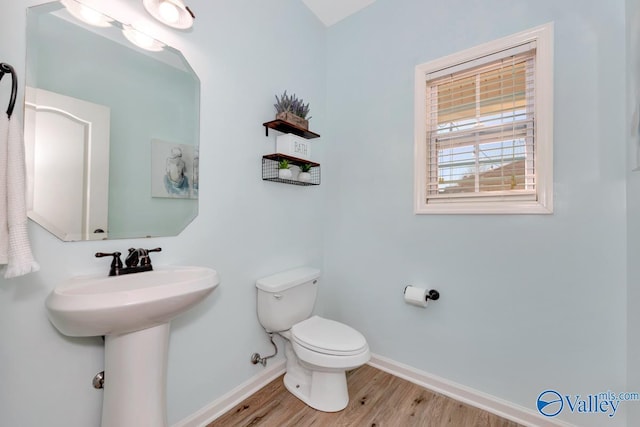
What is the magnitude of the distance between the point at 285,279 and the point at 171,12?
150 cm

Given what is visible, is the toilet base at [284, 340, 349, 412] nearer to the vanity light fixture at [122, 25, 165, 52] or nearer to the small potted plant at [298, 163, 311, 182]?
the small potted plant at [298, 163, 311, 182]

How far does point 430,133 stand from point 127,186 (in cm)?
179

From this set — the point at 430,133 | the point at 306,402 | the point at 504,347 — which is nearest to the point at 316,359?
the point at 306,402

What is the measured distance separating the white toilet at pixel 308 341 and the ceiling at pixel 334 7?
2.03 meters

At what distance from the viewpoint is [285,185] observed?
194 cm

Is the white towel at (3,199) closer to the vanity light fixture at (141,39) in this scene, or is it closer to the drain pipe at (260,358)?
the vanity light fixture at (141,39)

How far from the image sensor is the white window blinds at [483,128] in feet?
5.06

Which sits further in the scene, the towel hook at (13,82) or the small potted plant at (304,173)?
the small potted plant at (304,173)

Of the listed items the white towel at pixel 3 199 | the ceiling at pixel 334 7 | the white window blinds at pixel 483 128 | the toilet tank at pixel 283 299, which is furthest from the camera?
the ceiling at pixel 334 7

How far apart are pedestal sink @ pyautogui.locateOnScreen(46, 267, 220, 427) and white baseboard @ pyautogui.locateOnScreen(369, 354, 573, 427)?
1435 mm

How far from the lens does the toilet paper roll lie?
5.69ft

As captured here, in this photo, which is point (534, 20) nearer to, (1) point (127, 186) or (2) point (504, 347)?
(2) point (504, 347)

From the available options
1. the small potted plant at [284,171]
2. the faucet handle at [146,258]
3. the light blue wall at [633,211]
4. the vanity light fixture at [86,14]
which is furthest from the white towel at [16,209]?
the light blue wall at [633,211]

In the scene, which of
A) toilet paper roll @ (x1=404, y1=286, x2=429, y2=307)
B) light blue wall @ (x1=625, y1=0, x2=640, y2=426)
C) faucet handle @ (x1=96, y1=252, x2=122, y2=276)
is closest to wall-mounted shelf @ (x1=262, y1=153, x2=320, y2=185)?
faucet handle @ (x1=96, y1=252, x2=122, y2=276)
